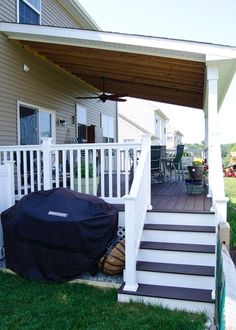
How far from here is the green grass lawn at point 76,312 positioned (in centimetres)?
316

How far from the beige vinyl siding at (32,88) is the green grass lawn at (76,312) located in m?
3.43

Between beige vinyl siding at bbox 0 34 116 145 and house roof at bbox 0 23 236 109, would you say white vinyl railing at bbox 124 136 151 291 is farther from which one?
beige vinyl siding at bbox 0 34 116 145

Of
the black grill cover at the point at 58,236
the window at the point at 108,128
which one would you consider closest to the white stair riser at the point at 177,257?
the black grill cover at the point at 58,236

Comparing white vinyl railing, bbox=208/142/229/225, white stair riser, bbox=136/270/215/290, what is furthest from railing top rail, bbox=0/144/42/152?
white vinyl railing, bbox=208/142/229/225

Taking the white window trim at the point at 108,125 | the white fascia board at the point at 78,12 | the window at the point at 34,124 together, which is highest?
the white fascia board at the point at 78,12

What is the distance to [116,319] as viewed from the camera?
3273 mm

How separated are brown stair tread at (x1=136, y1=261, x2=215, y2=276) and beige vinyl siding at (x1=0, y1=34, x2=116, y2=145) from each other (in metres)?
3.85

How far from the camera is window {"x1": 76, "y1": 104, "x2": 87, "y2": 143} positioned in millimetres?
10320

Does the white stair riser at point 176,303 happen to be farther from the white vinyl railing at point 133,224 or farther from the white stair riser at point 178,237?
the white stair riser at point 178,237

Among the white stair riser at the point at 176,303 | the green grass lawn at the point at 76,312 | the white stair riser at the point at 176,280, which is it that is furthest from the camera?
the white stair riser at the point at 176,280

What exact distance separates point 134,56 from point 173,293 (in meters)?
4.16

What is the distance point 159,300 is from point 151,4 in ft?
38.3

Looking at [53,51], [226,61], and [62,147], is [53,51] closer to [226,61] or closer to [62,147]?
[62,147]

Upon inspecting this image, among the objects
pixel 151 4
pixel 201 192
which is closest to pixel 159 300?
pixel 201 192
